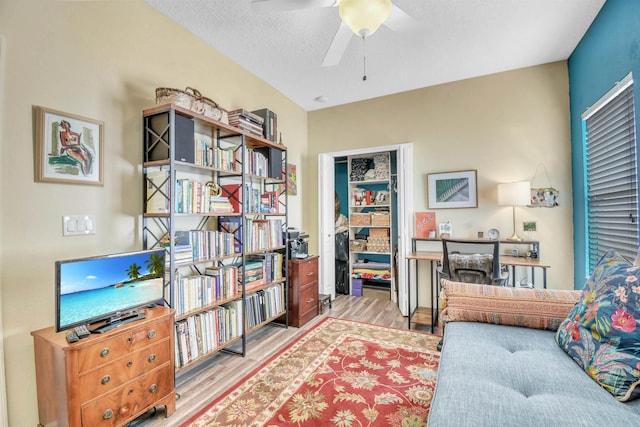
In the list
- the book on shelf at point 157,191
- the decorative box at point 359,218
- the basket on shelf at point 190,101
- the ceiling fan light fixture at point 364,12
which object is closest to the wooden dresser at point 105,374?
the book on shelf at point 157,191

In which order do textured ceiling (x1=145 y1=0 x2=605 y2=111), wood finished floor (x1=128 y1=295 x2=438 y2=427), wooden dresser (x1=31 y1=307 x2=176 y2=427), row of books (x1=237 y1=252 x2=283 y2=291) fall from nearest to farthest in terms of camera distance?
1. wooden dresser (x1=31 y1=307 x2=176 y2=427)
2. wood finished floor (x1=128 y1=295 x2=438 y2=427)
3. textured ceiling (x1=145 y1=0 x2=605 y2=111)
4. row of books (x1=237 y1=252 x2=283 y2=291)

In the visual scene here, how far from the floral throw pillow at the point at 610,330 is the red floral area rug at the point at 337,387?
90cm

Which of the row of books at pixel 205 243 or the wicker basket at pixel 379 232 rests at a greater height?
the row of books at pixel 205 243

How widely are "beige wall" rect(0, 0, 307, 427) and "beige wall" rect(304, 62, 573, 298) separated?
104 inches

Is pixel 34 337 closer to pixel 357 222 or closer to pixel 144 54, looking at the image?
pixel 144 54

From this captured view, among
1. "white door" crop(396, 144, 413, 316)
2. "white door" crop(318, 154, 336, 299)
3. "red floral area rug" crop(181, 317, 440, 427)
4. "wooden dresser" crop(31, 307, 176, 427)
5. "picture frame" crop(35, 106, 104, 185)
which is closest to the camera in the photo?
"wooden dresser" crop(31, 307, 176, 427)

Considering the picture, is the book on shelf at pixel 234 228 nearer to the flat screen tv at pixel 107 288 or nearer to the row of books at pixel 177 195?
the row of books at pixel 177 195

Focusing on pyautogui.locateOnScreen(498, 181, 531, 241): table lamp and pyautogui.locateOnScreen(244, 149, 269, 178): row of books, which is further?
pyautogui.locateOnScreen(498, 181, 531, 241): table lamp

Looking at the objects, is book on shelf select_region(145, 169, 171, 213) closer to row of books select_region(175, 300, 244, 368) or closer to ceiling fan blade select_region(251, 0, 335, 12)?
row of books select_region(175, 300, 244, 368)

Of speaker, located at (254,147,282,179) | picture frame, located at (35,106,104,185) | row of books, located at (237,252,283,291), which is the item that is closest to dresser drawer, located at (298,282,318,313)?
row of books, located at (237,252,283,291)

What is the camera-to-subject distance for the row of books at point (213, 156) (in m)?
2.18

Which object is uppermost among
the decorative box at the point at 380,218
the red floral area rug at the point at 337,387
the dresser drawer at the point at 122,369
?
the decorative box at the point at 380,218

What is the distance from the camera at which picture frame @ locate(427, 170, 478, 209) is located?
130 inches

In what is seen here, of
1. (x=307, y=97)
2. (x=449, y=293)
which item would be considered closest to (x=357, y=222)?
(x=307, y=97)
